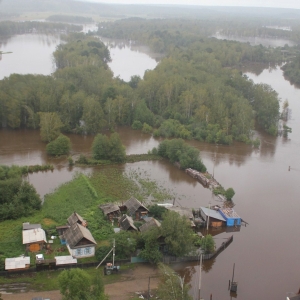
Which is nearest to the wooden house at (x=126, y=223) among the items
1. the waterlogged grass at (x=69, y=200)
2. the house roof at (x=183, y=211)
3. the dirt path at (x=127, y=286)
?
the dirt path at (x=127, y=286)

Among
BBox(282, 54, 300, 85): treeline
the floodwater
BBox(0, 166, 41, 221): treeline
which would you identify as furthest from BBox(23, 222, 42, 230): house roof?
the floodwater

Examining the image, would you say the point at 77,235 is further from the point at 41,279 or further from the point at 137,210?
the point at 137,210

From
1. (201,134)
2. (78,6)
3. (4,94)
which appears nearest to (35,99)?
(4,94)

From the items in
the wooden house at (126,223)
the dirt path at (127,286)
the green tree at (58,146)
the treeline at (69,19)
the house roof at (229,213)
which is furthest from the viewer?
the treeline at (69,19)

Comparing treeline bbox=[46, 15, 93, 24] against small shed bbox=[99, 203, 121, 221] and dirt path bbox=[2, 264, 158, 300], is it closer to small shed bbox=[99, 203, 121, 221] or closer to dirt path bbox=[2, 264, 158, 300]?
small shed bbox=[99, 203, 121, 221]

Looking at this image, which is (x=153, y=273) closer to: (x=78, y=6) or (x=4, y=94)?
(x=4, y=94)

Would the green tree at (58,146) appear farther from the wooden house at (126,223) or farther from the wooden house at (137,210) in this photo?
the wooden house at (126,223)
